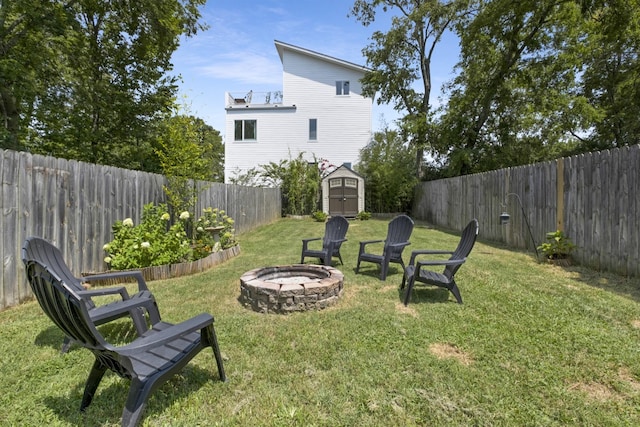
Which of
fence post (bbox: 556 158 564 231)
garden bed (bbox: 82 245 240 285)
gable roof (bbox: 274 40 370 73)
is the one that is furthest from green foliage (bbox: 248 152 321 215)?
fence post (bbox: 556 158 564 231)

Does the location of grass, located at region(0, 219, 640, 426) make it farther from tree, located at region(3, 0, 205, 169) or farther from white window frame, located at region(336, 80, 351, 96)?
white window frame, located at region(336, 80, 351, 96)

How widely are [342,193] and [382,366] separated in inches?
588

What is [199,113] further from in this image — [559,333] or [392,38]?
[392,38]

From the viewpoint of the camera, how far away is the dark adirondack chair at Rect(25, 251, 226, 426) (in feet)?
5.40

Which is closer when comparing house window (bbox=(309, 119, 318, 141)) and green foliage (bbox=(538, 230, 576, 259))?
green foliage (bbox=(538, 230, 576, 259))

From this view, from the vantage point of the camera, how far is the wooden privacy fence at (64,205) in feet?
12.1

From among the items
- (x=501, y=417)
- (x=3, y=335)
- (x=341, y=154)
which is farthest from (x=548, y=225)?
(x=341, y=154)

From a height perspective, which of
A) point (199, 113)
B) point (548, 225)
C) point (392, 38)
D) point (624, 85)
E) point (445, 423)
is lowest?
point (445, 423)

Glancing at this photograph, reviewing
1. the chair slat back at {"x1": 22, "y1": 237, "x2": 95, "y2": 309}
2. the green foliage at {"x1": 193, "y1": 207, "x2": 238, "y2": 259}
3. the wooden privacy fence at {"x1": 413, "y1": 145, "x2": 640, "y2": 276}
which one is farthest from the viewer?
the green foliage at {"x1": 193, "y1": 207, "x2": 238, "y2": 259}

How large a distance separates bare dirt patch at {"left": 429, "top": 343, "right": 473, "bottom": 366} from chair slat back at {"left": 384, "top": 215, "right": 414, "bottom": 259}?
2.44m

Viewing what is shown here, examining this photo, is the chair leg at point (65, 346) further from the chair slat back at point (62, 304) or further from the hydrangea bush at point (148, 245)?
the hydrangea bush at point (148, 245)

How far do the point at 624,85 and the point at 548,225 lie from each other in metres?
12.4

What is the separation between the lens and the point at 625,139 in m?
15.1

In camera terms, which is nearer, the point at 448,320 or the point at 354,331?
the point at 354,331
